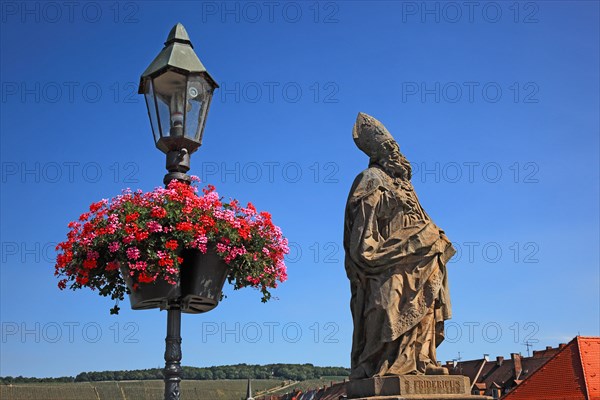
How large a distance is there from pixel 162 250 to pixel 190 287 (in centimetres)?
38

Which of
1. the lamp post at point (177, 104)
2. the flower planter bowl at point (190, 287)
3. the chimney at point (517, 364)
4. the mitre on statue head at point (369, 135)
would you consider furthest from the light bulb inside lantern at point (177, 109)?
the chimney at point (517, 364)

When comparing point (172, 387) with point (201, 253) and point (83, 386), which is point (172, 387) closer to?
point (201, 253)

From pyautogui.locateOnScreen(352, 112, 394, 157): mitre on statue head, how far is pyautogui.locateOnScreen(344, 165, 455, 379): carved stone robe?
0.53 metres

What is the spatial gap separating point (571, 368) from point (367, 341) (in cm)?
2645

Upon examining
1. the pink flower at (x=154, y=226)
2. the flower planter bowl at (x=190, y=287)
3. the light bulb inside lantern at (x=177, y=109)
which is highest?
the light bulb inside lantern at (x=177, y=109)

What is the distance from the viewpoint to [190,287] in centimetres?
584

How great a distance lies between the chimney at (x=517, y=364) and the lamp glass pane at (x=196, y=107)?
5241 cm

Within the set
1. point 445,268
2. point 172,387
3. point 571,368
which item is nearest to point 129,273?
point 172,387

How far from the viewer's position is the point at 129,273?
5.82 metres

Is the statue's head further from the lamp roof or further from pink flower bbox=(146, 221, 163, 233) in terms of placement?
pink flower bbox=(146, 221, 163, 233)

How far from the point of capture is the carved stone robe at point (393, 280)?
734 centimetres

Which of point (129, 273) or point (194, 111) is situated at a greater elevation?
point (194, 111)

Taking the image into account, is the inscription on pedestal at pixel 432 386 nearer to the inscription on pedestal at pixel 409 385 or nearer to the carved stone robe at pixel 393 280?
the inscription on pedestal at pixel 409 385

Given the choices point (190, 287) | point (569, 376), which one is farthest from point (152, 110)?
point (569, 376)
